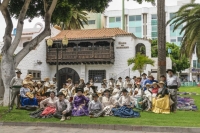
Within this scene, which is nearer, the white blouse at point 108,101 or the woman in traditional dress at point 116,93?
the white blouse at point 108,101

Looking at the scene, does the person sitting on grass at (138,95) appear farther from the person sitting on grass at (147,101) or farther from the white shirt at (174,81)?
the white shirt at (174,81)

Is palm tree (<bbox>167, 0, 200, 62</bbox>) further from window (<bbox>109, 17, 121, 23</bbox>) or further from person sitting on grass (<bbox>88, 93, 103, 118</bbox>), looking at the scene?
window (<bbox>109, 17, 121, 23</bbox>)

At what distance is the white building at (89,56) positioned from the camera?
31.2 metres

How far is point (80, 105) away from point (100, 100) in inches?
51.7

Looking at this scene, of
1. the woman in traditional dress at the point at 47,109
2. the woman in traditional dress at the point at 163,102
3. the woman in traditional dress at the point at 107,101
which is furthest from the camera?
the woman in traditional dress at the point at 163,102

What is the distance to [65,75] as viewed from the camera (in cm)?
3378

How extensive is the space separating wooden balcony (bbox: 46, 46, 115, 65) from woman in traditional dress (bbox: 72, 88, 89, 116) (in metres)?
18.4

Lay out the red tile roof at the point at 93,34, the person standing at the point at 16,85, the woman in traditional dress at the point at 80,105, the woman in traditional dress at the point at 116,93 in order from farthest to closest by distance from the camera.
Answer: the red tile roof at the point at 93,34 < the woman in traditional dress at the point at 116,93 < the person standing at the point at 16,85 < the woman in traditional dress at the point at 80,105

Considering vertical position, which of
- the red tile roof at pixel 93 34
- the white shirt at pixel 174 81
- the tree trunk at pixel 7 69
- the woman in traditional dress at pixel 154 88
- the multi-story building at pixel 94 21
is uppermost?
the multi-story building at pixel 94 21

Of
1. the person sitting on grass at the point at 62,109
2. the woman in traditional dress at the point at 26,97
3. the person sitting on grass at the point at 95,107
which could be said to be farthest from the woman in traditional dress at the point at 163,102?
the woman in traditional dress at the point at 26,97

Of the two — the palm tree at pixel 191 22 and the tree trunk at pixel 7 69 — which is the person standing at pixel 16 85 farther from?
the palm tree at pixel 191 22

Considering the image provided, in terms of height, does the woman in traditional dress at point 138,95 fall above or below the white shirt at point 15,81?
below

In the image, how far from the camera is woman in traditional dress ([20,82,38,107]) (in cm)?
1454

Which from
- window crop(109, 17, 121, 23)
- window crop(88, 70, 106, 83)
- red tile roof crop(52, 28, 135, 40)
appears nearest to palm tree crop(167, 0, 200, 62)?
red tile roof crop(52, 28, 135, 40)
